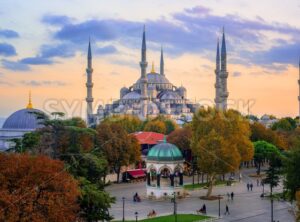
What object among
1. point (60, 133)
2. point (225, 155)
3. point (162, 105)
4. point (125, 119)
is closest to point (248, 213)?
point (225, 155)

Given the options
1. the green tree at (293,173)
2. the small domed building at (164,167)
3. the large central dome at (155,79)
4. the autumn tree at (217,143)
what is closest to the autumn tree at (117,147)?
the small domed building at (164,167)

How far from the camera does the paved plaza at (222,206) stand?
29547 mm

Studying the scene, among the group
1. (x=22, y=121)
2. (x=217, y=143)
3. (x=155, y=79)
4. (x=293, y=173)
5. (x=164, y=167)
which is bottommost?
(x=164, y=167)

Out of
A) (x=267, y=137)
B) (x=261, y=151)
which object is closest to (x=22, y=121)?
(x=261, y=151)

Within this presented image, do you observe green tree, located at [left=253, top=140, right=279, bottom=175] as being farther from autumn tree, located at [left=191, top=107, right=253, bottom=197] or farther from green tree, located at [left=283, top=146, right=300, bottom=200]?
green tree, located at [left=283, top=146, right=300, bottom=200]

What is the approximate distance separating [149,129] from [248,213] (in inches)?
1763

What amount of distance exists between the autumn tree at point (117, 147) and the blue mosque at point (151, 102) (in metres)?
49.2

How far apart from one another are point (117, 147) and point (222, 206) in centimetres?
1430

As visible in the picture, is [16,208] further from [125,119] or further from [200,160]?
[125,119]

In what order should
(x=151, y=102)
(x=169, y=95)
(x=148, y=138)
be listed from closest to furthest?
1. (x=148, y=138)
2. (x=151, y=102)
3. (x=169, y=95)

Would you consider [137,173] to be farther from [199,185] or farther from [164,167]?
[164,167]

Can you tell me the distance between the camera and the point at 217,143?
36938mm

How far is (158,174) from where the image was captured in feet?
125

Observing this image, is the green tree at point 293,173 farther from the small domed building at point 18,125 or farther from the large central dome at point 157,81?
the large central dome at point 157,81
